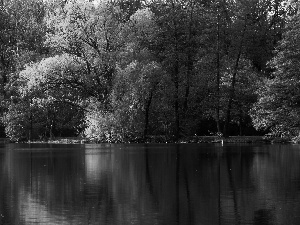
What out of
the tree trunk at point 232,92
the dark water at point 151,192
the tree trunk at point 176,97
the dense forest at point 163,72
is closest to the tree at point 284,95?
the dense forest at point 163,72

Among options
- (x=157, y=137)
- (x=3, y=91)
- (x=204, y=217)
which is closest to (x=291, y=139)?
(x=157, y=137)

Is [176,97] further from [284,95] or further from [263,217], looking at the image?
[263,217]

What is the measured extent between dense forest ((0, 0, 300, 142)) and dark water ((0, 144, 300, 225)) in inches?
1091

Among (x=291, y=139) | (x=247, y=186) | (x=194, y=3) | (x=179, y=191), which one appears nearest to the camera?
(x=179, y=191)

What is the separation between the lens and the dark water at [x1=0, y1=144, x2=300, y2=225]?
19.2m

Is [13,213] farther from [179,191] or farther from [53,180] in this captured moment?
[53,180]

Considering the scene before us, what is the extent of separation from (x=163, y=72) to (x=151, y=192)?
45572 mm

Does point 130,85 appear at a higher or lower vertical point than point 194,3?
lower

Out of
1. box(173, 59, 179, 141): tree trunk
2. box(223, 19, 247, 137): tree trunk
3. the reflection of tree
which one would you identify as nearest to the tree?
box(223, 19, 247, 137): tree trunk

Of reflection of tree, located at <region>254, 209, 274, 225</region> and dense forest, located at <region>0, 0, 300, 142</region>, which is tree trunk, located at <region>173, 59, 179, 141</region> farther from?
reflection of tree, located at <region>254, 209, 274, 225</region>

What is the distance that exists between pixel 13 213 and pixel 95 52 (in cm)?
5278

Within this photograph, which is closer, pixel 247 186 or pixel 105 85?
pixel 247 186

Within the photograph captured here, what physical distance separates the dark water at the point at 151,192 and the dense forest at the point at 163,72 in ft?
90.9

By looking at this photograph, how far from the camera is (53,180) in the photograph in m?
30.0
